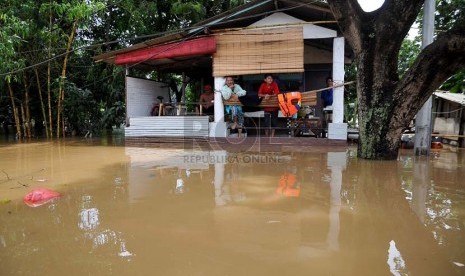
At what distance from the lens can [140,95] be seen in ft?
39.7

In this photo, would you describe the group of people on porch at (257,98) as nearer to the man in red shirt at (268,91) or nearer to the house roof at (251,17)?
the man in red shirt at (268,91)

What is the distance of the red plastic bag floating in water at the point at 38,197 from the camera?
13.3ft

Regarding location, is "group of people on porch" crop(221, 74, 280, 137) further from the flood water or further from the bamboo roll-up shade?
the flood water

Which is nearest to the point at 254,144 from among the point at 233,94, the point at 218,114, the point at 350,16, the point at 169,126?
the point at 218,114

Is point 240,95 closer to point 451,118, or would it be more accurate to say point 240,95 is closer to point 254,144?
point 254,144

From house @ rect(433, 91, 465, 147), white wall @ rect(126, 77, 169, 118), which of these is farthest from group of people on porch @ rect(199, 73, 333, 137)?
house @ rect(433, 91, 465, 147)

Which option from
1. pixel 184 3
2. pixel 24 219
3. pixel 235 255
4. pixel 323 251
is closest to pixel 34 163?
pixel 24 219

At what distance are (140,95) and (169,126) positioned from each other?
82.2 inches

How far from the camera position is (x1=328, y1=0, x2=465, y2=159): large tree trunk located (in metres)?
6.25

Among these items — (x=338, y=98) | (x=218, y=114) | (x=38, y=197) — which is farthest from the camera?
(x=218, y=114)

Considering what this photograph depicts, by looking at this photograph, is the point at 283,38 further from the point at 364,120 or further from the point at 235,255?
the point at 235,255

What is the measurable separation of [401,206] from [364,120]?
3.50m

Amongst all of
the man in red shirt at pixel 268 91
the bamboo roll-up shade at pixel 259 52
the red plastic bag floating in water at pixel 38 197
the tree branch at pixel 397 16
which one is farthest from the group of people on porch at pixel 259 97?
the red plastic bag floating in water at pixel 38 197

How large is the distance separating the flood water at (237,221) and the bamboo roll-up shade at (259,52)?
4.07 metres
